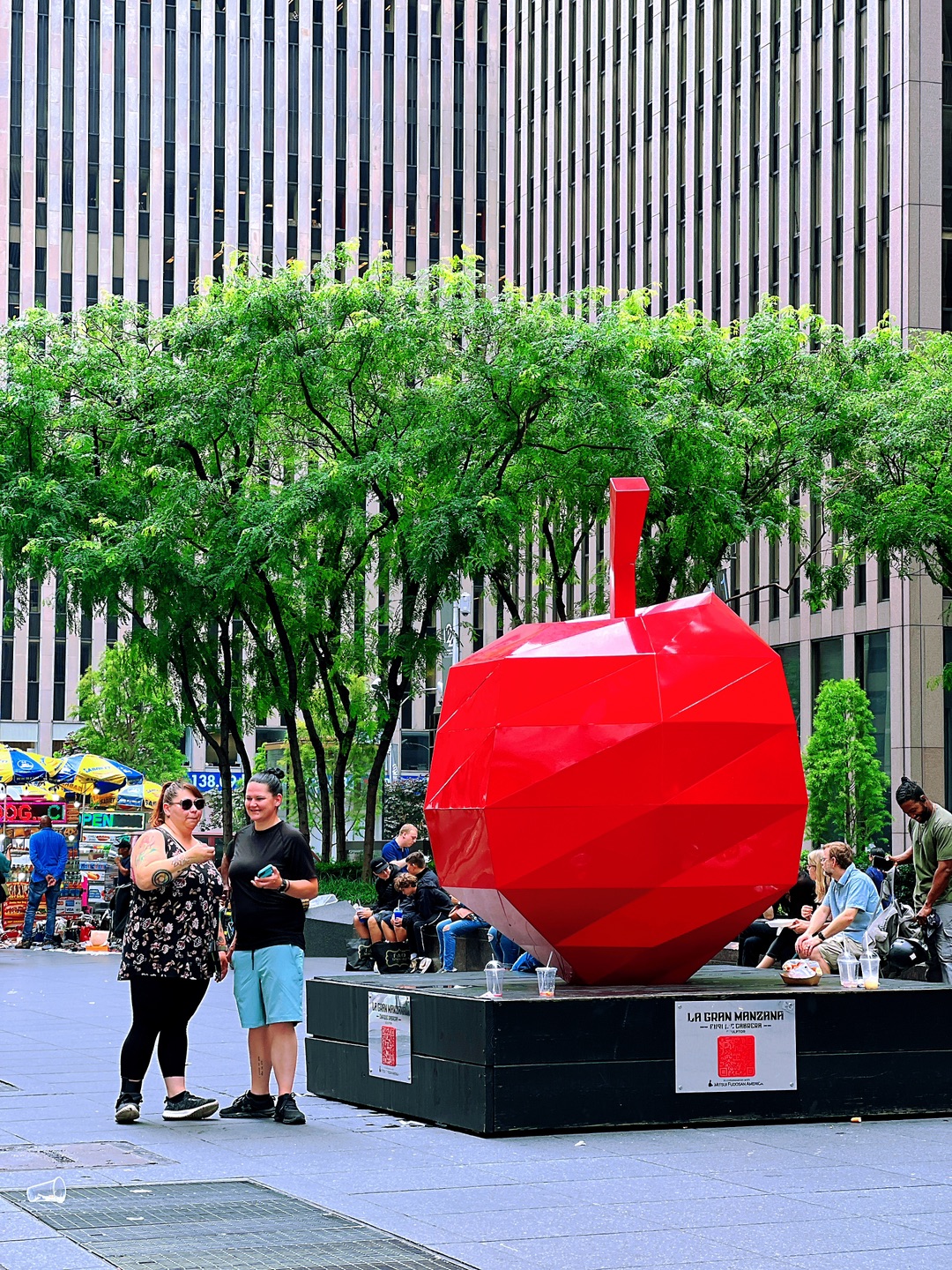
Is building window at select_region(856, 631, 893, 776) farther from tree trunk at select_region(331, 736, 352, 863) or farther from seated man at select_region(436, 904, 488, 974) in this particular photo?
seated man at select_region(436, 904, 488, 974)

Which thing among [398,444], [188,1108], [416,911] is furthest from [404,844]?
[188,1108]

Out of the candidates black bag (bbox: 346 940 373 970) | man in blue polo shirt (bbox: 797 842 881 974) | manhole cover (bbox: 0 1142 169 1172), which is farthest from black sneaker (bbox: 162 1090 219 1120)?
black bag (bbox: 346 940 373 970)

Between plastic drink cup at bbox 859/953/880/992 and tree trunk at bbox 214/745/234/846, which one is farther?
tree trunk at bbox 214/745/234/846

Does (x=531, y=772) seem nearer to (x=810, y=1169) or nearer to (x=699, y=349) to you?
(x=810, y=1169)

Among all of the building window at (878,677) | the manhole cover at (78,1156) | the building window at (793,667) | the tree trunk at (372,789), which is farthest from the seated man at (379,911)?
the building window at (793,667)

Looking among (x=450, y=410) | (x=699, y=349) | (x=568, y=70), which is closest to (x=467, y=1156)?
(x=450, y=410)

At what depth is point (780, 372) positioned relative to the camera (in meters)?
27.4

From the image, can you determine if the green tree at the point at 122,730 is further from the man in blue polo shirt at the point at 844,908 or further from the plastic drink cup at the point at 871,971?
the plastic drink cup at the point at 871,971

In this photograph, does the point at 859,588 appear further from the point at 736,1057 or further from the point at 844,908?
the point at 736,1057

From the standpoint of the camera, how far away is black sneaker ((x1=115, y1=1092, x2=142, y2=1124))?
10203 millimetres

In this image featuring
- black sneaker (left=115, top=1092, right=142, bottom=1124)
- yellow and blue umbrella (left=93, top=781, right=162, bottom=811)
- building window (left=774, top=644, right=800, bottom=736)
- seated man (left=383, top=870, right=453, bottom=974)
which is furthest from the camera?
building window (left=774, top=644, right=800, bottom=736)

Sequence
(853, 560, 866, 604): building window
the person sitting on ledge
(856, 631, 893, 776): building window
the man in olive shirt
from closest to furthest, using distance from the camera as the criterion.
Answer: the man in olive shirt, the person sitting on ledge, (856, 631, 893, 776): building window, (853, 560, 866, 604): building window

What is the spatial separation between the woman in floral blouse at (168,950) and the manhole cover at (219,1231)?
2.21 meters

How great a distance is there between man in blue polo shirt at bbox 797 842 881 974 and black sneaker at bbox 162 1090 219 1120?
4.68 meters
